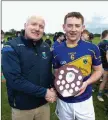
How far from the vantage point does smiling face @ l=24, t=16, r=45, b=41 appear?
9.49 ft

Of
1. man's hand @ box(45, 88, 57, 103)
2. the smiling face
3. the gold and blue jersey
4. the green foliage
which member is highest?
the smiling face

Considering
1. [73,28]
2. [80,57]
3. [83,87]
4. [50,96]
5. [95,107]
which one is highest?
[73,28]

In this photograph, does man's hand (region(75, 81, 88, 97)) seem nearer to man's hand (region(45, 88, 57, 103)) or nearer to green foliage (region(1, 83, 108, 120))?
man's hand (region(45, 88, 57, 103))

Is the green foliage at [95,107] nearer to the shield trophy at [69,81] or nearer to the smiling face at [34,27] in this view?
the shield trophy at [69,81]

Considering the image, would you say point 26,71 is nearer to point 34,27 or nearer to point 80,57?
point 34,27

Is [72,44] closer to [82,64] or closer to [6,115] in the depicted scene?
[82,64]

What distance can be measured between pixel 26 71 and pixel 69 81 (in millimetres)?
499

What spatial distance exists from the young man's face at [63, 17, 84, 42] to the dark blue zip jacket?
322 millimetres

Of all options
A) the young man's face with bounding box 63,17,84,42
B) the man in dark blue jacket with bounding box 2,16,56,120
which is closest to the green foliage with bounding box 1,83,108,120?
→ the man in dark blue jacket with bounding box 2,16,56,120

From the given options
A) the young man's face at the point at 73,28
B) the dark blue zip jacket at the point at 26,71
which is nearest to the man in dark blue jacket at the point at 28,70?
the dark blue zip jacket at the point at 26,71

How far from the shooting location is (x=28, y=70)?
291 cm

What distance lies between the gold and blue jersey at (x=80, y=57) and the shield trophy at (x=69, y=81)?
0.08 metres

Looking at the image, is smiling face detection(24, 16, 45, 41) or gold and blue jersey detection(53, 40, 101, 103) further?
gold and blue jersey detection(53, 40, 101, 103)

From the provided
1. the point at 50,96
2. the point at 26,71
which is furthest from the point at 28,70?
the point at 50,96
